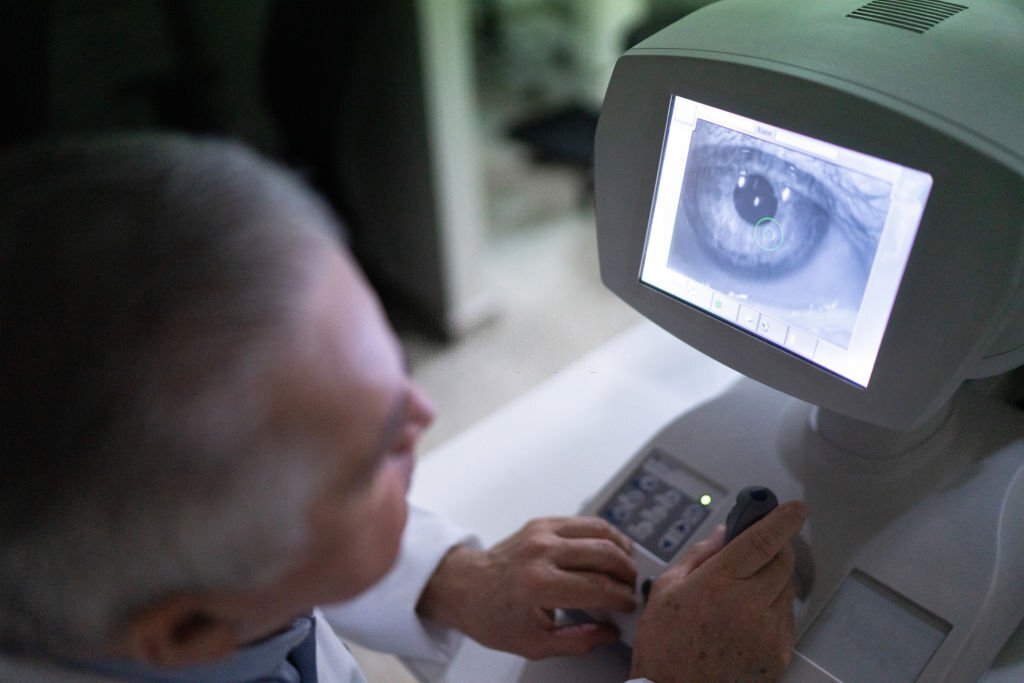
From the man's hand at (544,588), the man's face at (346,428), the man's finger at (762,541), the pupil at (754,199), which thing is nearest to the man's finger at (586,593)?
the man's hand at (544,588)

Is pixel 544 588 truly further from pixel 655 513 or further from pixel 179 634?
pixel 179 634

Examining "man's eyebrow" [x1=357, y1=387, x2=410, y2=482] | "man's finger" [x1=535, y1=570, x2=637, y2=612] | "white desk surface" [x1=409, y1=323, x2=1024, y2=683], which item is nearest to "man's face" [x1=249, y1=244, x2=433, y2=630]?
"man's eyebrow" [x1=357, y1=387, x2=410, y2=482]

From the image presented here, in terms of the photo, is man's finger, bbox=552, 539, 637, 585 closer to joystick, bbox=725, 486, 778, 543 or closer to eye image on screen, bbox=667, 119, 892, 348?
joystick, bbox=725, 486, 778, 543

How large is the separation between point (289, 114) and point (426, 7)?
0.40 metres

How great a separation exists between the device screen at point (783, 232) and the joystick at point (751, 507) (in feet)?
0.35

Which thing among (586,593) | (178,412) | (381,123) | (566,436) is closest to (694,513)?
(586,593)

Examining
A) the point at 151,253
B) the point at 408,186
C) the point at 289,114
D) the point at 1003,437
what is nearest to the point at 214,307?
the point at 151,253

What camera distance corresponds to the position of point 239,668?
495 millimetres

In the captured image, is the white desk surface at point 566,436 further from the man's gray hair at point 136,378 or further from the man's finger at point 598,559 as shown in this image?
the man's gray hair at point 136,378

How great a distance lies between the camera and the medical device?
0.46 m

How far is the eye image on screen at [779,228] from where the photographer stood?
1.66 ft

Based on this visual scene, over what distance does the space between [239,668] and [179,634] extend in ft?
0.38

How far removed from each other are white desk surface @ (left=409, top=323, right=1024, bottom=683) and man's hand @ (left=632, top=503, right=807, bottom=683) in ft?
0.78

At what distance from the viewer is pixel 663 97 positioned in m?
0.57
